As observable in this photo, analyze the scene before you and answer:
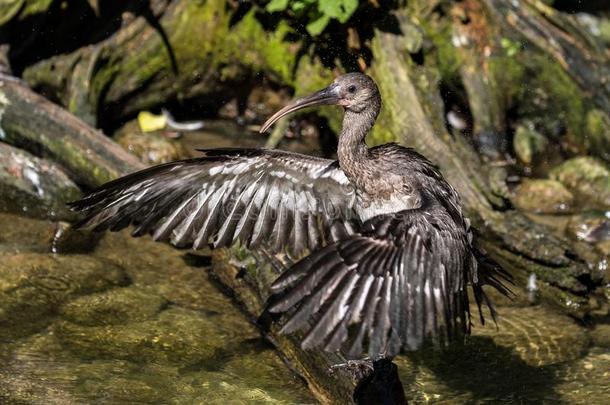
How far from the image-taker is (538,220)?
7695mm

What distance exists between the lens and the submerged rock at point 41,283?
5.97 metres

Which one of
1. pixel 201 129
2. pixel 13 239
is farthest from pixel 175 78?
pixel 13 239

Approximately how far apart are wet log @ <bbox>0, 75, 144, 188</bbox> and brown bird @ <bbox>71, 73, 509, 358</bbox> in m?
1.60

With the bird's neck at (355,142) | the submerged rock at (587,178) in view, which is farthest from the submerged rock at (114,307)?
the submerged rock at (587,178)

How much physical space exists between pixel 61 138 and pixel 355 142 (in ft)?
8.70

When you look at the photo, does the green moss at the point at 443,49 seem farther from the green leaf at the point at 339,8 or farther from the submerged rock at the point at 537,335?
the submerged rock at the point at 537,335

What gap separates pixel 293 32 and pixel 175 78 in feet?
3.78

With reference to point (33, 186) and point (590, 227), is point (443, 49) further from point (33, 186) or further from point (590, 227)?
point (33, 186)

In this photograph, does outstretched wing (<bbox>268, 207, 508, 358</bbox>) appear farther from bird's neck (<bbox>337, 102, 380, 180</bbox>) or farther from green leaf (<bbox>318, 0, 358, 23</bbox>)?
green leaf (<bbox>318, 0, 358, 23</bbox>)

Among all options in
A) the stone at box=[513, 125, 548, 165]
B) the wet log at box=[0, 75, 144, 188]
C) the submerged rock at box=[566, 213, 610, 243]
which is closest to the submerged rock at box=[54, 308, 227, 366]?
the wet log at box=[0, 75, 144, 188]

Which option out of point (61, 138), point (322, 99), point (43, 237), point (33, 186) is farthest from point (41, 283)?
point (322, 99)

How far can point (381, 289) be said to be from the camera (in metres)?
4.40

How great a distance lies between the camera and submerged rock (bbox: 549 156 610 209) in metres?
8.12

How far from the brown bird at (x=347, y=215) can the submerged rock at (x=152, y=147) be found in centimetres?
228
